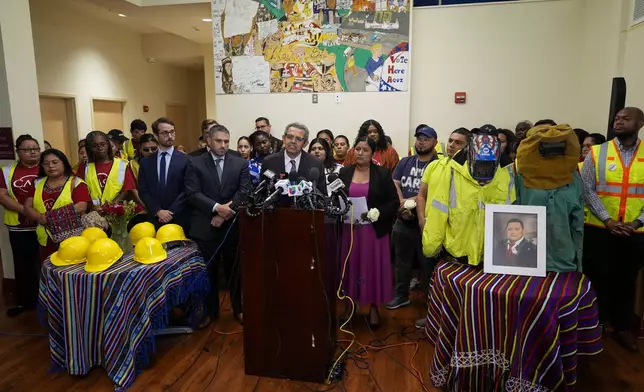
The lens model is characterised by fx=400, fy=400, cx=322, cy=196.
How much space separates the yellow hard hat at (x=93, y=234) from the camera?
103 inches

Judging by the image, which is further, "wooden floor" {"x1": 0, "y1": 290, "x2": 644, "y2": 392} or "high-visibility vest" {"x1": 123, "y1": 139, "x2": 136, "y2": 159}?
"high-visibility vest" {"x1": 123, "y1": 139, "x2": 136, "y2": 159}

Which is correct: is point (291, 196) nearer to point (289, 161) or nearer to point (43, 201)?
point (289, 161)

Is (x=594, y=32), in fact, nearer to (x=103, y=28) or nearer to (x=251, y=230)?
(x=251, y=230)

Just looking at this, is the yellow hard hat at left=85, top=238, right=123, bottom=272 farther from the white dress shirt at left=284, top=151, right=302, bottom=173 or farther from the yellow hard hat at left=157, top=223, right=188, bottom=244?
the white dress shirt at left=284, top=151, right=302, bottom=173

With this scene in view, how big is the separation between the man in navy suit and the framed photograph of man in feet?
7.44

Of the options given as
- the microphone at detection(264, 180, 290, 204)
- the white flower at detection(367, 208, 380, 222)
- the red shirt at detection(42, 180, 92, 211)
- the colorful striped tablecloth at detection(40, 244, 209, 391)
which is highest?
the microphone at detection(264, 180, 290, 204)

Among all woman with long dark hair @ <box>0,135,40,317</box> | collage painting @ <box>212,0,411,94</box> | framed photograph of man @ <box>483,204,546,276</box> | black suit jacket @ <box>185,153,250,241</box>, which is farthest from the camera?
collage painting @ <box>212,0,411,94</box>

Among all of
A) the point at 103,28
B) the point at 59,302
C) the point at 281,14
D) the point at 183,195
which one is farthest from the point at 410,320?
the point at 103,28

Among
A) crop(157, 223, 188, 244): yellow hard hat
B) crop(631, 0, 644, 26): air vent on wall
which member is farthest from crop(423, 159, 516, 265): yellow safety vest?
crop(631, 0, 644, 26): air vent on wall

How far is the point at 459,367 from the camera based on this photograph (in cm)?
209

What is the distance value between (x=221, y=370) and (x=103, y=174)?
6.32 ft

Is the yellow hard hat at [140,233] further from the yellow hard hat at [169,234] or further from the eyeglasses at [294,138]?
the eyeglasses at [294,138]

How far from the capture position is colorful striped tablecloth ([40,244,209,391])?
2350 millimetres

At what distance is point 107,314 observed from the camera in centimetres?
238
